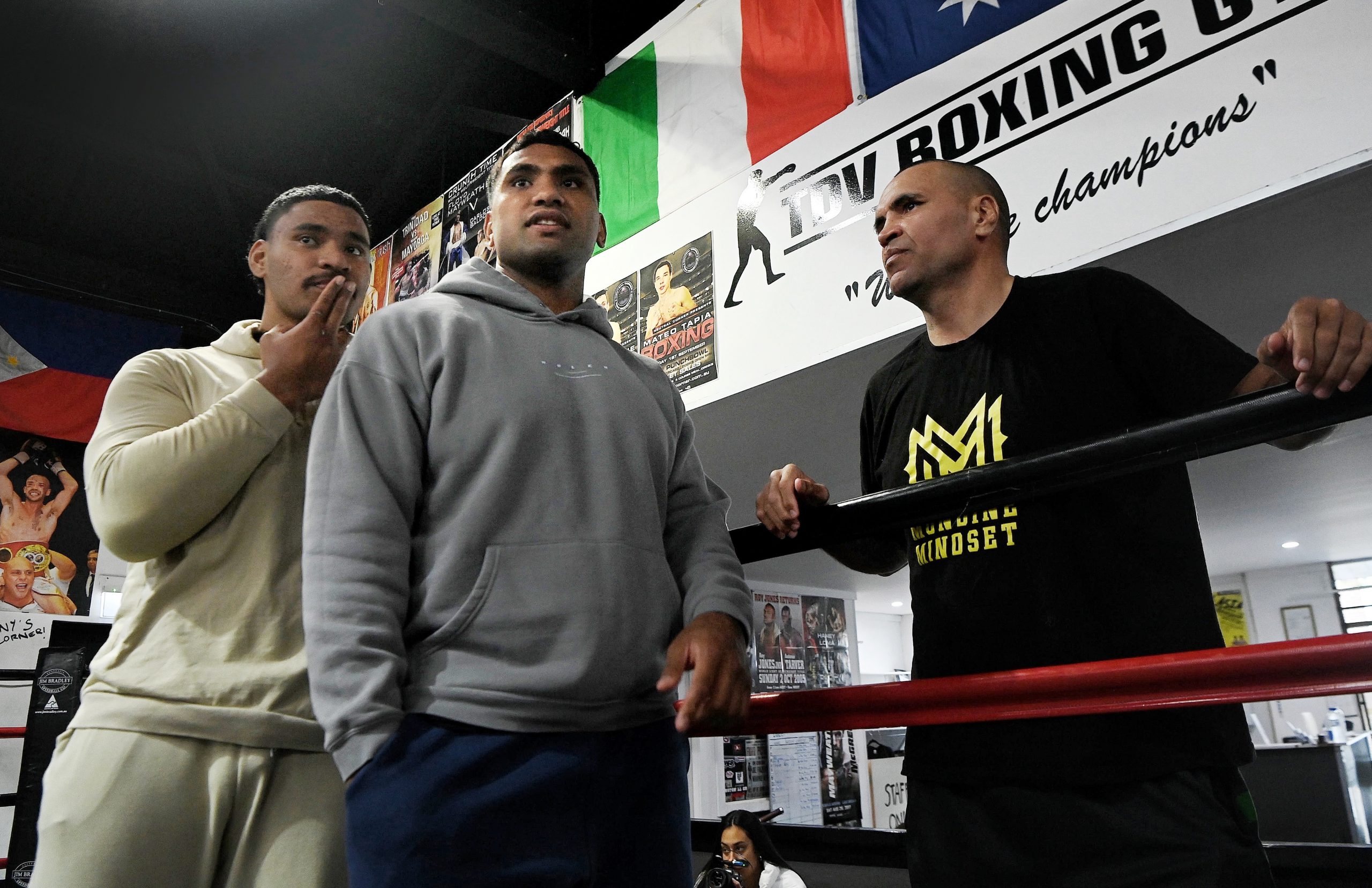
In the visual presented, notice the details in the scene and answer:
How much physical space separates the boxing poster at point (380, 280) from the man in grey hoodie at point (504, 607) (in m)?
5.08

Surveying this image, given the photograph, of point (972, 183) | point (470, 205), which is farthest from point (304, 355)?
point (470, 205)

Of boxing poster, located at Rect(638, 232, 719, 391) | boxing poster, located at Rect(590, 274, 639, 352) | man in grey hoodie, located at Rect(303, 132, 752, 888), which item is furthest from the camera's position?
boxing poster, located at Rect(590, 274, 639, 352)

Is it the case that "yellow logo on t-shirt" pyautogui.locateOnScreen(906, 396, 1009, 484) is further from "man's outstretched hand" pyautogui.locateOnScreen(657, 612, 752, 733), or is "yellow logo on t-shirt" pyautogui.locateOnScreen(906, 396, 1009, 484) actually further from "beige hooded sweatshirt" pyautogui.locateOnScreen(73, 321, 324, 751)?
"beige hooded sweatshirt" pyautogui.locateOnScreen(73, 321, 324, 751)

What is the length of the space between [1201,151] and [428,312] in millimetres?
2125

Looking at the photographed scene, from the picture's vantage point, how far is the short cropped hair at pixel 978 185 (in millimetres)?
1714

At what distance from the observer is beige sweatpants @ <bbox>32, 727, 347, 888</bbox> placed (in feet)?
3.17

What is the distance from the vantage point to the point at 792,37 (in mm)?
3586

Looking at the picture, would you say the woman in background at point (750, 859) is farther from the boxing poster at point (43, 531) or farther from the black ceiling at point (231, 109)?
the boxing poster at point (43, 531)

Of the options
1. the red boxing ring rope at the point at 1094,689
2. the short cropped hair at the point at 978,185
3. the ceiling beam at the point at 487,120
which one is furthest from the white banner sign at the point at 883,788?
the red boxing ring rope at the point at 1094,689

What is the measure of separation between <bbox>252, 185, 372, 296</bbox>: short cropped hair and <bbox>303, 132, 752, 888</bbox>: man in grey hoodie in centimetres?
49

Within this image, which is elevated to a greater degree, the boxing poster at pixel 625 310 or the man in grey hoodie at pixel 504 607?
the boxing poster at pixel 625 310

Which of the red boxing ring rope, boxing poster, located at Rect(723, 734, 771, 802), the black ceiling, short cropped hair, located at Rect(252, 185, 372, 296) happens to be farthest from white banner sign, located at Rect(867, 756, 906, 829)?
short cropped hair, located at Rect(252, 185, 372, 296)

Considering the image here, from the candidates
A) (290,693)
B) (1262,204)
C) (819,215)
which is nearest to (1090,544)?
(290,693)

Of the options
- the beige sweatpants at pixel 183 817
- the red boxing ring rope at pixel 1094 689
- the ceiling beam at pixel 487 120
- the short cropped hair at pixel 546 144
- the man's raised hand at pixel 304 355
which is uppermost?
the ceiling beam at pixel 487 120
